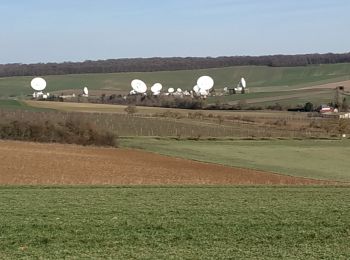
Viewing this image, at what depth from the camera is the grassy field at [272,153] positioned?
42875mm

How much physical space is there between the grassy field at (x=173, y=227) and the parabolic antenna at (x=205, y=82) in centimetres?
10387

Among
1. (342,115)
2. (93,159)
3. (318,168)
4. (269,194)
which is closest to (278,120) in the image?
(342,115)

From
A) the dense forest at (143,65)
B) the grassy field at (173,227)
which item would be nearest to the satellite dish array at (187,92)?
the dense forest at (143,65)

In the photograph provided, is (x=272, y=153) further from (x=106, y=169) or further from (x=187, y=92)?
(x=187, y=92)

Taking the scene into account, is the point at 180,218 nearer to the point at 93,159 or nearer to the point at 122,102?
the point at 93,159

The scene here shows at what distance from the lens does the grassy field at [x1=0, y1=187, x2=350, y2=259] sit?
32.7ft

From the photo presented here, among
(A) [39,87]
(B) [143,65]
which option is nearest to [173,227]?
(A) [39,87]

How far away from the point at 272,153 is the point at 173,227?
4163cm

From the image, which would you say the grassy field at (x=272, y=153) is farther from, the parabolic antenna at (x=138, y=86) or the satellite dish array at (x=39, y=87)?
the parabolic antenna at (x=138, y=86)

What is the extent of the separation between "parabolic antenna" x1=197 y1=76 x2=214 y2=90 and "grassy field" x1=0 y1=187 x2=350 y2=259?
341 ft

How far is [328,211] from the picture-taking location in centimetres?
1416

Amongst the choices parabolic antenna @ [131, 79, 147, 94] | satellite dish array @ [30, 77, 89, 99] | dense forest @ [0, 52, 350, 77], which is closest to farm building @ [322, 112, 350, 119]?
parabolic antenna @ [131, 79, 147, 94]

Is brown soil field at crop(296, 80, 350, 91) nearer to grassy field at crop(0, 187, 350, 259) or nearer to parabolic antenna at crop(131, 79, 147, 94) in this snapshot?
parabolic antenna at crop(131, 79, 147, 94)

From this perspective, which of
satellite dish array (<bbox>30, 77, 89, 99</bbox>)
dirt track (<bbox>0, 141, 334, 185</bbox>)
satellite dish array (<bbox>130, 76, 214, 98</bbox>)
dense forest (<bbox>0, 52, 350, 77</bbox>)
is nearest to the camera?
dirt track (<bbox>0, 141, 334, 185</bbox>)
